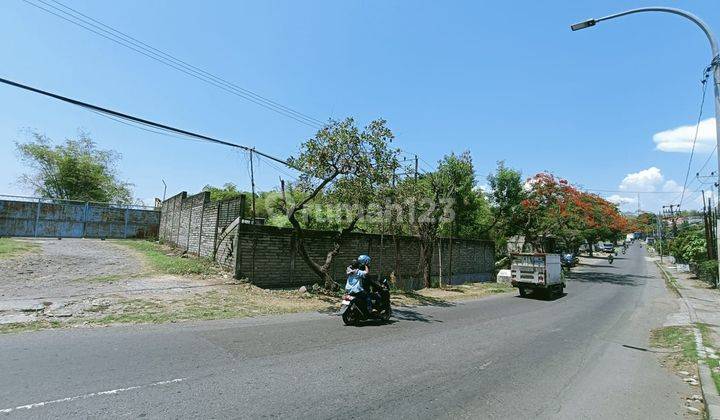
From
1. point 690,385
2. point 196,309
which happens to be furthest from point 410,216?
point 690,385

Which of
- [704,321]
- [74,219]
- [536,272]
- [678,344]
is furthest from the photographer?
[74,219]

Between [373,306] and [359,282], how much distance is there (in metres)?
0.91

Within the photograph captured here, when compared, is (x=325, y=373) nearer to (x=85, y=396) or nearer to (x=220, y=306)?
(x=85, y=396)

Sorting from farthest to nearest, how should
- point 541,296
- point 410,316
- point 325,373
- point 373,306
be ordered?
point 541,296
point 410,316
point 373,306
point 325,373

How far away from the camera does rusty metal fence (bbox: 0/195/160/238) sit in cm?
2252

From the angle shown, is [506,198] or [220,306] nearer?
[220,306]

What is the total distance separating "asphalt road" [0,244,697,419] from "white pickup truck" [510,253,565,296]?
8.34 metres

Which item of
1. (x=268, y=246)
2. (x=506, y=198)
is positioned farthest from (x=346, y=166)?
(x=506, y=198)

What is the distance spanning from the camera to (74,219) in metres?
24.2

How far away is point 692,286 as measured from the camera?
998 inches

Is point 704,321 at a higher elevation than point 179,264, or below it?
below

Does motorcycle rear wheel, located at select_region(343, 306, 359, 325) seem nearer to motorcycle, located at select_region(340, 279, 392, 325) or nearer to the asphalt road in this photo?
motorcycle, located at select_region(340, 279, 392, 325)

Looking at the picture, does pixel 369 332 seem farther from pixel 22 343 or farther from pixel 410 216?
pixel 410 216

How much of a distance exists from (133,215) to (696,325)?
97.6ft
